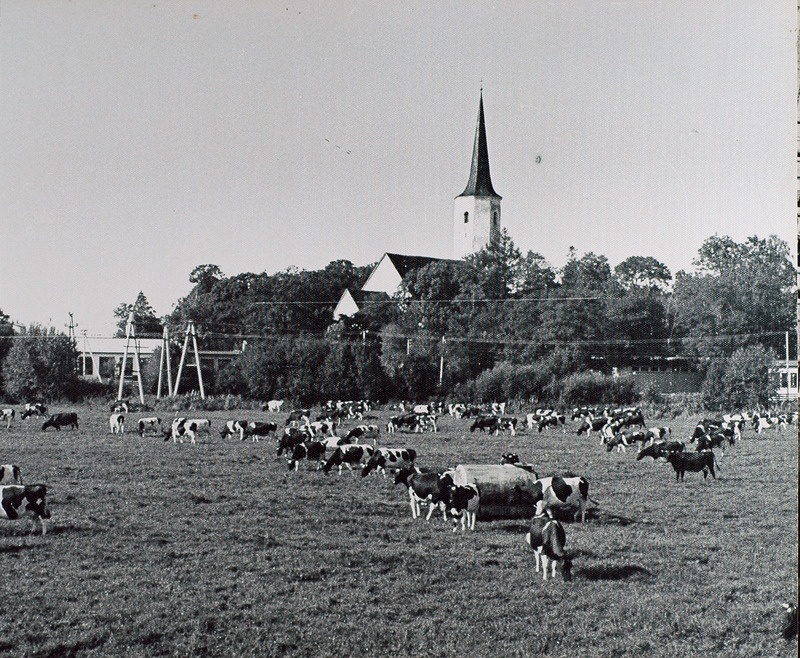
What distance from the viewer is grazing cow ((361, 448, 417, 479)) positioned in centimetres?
1803

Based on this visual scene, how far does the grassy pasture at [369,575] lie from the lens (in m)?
7.59

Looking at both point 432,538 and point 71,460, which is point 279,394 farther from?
point 432,538

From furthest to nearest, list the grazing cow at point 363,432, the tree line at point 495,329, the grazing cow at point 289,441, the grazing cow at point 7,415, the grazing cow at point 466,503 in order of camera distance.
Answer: the tree line at point 495,329 → the grazing cow at point 7,415 → the grazing cow at point 363,432 → the grazing cow at point 289,441 → the grazing cow at point 466,503

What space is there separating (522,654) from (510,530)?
4966 mm

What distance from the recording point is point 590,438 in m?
29.0

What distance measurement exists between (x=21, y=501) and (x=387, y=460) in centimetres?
866

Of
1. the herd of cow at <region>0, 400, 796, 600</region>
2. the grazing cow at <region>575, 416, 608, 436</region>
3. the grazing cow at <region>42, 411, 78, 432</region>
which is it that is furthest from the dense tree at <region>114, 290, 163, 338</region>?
the grazing cow at <region>575, 416, 608, 436</region>

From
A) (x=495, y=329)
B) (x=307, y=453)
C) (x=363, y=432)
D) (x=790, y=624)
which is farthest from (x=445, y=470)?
(x=495, y=329)

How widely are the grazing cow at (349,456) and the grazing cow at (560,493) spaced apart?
649 cm

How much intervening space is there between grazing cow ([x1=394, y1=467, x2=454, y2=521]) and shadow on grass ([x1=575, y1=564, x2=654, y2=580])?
3.28 metres

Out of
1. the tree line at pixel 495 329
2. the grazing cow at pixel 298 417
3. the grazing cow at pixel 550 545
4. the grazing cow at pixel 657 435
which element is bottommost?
the grazing cow at pixel 550 545

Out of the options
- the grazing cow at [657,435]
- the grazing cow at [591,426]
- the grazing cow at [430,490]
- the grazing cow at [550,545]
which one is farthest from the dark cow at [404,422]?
the grazing cow at [550,545]

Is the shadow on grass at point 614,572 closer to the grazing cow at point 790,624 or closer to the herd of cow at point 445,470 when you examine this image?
the herd of cow at point 445,470

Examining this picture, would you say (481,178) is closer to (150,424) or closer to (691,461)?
(150,424)
